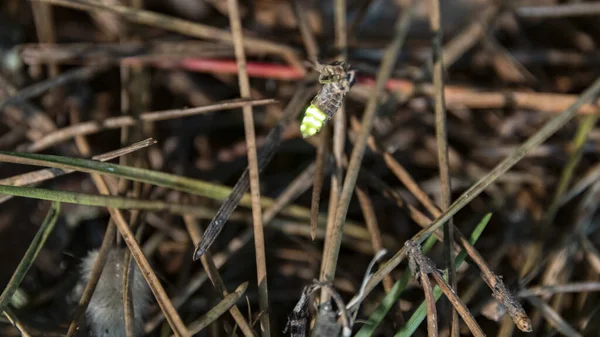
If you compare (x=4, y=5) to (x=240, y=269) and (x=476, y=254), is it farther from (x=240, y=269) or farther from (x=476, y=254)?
(x=476, y=254)

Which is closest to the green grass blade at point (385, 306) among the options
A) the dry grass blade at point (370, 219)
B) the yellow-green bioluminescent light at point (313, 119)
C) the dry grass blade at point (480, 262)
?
the dry grass blade at point (480, 262)

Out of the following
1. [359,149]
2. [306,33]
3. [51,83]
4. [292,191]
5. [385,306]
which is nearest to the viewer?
[385,306]

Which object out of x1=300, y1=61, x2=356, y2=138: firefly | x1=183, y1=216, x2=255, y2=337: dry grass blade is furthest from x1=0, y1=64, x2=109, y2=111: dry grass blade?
x1=300, y1=61, x2=356, y2=138: firefly

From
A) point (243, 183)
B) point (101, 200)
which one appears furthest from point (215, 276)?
point (101, 200)

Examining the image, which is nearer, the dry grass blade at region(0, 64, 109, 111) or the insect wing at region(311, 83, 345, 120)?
the insect wing at region(311, 83, 345, 120)

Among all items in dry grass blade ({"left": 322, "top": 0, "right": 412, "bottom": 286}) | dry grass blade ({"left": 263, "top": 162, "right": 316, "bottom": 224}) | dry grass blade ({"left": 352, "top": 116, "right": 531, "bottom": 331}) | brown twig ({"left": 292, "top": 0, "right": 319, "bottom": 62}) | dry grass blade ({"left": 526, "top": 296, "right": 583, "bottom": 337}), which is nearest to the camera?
dry grass blade ({"left": 352, "top": 116, "right": 531, "bottom": 331})

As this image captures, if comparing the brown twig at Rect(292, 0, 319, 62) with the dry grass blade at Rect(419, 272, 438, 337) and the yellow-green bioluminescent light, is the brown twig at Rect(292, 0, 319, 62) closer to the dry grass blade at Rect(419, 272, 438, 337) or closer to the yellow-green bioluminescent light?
the yellow-green bioluminescent light

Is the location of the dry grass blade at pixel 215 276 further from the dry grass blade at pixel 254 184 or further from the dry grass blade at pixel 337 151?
the dry grass blade at pixel 337 151

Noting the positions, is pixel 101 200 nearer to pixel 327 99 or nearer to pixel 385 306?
pixel 327 99
